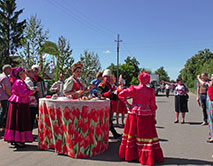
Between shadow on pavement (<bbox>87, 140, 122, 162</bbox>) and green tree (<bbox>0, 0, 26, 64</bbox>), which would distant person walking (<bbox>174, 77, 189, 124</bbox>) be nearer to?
shadow on pavement (<bbox>87, 140, 122, 162</bbox>)

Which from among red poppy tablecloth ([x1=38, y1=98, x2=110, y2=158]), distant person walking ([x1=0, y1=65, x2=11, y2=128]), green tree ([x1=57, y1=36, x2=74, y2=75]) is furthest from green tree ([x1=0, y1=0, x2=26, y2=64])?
red poppy tablecloth ([x1=38, y1=98, x2=110, y2=158])

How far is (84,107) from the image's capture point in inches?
170

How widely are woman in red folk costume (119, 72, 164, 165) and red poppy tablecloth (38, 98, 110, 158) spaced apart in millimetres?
643

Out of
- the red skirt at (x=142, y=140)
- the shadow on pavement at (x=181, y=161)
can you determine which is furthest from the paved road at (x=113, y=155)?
the red skirt at (x=142, y=140)

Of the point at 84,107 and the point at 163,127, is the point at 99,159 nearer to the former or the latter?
the point at 84,107

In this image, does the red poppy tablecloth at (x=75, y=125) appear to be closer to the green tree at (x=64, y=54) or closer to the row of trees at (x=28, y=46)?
the row of trees at (x=28, y=46)

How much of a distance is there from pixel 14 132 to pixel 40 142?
697mm

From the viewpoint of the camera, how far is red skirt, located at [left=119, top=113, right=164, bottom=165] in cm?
406

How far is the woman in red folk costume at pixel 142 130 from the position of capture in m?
4.07

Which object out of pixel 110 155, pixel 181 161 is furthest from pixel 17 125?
pixel 181 161

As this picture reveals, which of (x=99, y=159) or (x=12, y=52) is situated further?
(x=12, y=52)

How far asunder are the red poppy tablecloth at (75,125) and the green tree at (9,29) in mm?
33518

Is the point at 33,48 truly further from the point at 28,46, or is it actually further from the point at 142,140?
the point at 142,140

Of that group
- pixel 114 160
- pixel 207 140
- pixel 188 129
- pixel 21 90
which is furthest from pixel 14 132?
pixel 188 129
